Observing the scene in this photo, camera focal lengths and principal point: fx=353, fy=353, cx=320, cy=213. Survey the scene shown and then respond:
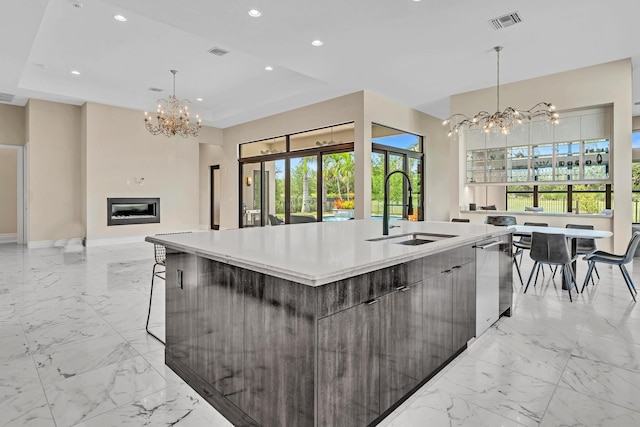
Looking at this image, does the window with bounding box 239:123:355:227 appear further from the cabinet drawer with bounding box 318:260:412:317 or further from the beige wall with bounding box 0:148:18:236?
the beige wall with bounding box 0:148:18:236

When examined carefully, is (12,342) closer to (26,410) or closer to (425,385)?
(26,410)

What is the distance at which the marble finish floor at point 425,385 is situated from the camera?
1881 millimetres

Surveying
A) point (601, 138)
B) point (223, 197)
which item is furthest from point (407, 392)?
point (223, 197)

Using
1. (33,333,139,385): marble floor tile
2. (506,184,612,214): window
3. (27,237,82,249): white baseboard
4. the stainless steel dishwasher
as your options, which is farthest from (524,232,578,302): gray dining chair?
A: (27,237,82,249): white baseboard

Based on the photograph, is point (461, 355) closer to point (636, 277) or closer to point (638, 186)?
point (636, 277)

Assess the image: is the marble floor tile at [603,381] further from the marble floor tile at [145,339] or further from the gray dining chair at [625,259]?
the marble floor tile at [145,339]

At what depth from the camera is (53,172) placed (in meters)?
8.06

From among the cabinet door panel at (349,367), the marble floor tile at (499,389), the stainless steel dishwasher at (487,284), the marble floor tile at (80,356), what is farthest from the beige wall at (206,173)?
the cabinet door panel at (349,367)

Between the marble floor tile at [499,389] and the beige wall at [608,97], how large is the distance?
16.1ft

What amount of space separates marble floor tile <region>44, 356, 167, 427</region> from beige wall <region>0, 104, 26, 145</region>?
8604 mm

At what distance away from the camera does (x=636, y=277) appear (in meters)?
5.07

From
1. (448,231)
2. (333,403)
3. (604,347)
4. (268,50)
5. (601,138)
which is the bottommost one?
(604,347)

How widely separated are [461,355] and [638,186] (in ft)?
31.8

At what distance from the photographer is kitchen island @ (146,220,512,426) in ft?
4.70
